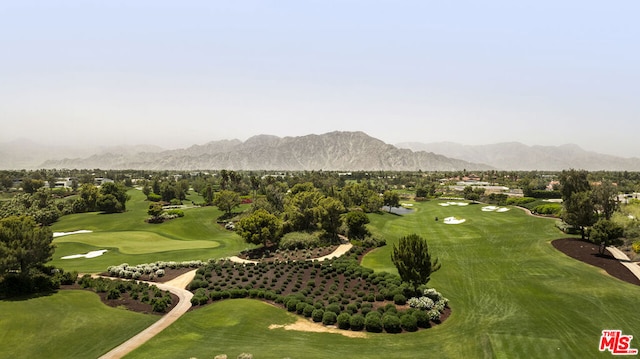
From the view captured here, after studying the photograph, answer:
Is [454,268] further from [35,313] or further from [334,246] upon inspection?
[35,313]

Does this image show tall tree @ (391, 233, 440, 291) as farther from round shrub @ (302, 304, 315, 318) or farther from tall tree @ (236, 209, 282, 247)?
tall tree @ (236, 209, 282, 247)

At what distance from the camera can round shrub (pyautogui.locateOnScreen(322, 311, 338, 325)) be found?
2782 centimetres

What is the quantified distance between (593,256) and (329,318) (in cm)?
3688

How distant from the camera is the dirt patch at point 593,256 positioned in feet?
118

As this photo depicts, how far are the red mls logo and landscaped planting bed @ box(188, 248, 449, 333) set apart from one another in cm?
1066

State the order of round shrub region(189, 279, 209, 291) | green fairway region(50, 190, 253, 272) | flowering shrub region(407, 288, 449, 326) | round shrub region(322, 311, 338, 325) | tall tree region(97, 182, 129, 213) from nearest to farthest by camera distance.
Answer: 1. round shrub region(322, 311, 338, 325)
2. flowering shrub region(407, 288, 449, 326)
3. round shrub region(189, 279, 209, 291)
4. green fairway region(50, 190, 253, 272)
5. tall tree region(97, 182, 129, 213)

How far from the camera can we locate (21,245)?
1267 inches

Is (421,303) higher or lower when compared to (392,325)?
higher

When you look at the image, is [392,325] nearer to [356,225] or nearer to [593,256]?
[356,225]

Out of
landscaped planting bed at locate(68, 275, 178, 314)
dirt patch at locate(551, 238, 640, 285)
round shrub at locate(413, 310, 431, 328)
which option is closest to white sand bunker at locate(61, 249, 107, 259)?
landscaped planting bed at locate(68, 275, 178, 314)

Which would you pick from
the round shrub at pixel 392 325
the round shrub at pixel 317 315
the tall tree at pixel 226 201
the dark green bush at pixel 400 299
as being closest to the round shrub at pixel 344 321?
the round shrub at pixel 317 315

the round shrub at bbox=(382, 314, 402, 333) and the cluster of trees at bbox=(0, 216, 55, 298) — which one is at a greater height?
the cluster of trees at bbox=(0, 216, 55, 298)

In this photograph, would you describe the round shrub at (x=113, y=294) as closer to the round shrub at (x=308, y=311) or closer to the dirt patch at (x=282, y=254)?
the round shrub at (x=308, y=311)

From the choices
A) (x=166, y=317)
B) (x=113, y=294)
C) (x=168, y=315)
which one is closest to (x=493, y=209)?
(x=168, y=315)
